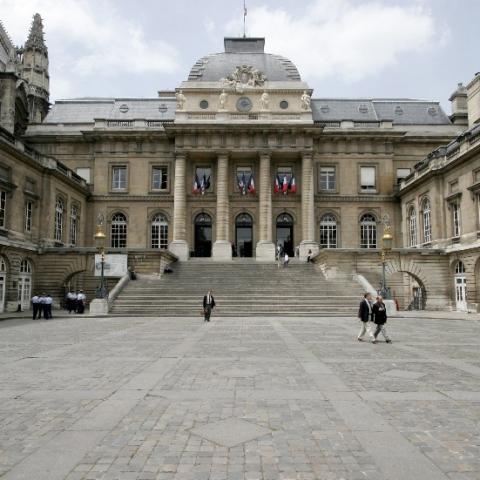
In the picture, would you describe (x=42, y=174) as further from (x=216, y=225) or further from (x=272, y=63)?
(x=272, y=63)

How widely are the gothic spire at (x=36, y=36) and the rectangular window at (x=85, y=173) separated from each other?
71.3 feet

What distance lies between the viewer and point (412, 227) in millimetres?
40750

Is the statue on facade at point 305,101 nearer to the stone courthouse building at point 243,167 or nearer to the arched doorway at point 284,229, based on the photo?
the stone courthouse building at point 243,167

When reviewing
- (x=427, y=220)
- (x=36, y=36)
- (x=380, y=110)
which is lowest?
(x=427, y=220)

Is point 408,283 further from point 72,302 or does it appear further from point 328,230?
point 72,302

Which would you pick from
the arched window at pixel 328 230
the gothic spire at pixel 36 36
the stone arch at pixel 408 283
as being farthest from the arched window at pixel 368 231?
the gothic spire at pixel 36 36

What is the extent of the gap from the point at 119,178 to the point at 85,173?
312 centimetres

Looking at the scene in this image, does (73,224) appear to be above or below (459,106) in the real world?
below

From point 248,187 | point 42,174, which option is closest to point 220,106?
point 248,187

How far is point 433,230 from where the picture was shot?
35469 mm

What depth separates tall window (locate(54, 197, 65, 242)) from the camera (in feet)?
123

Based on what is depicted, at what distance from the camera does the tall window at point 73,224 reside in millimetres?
40688

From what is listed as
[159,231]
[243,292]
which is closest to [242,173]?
[159,231]

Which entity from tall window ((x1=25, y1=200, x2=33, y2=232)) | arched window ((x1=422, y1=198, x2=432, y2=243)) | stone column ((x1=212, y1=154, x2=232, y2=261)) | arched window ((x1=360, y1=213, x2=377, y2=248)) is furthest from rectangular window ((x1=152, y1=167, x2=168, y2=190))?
arched window ((x1=422, y1=198, x2=432, y2=243))
